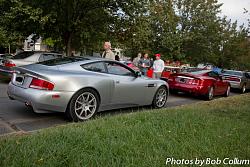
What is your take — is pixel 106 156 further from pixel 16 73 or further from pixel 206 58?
pixel 206 58

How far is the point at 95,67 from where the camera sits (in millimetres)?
6789

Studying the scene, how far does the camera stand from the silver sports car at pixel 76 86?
5.80 metres

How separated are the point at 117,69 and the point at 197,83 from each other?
5.03 meters

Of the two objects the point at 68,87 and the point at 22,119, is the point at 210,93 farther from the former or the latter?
the point at 22,119

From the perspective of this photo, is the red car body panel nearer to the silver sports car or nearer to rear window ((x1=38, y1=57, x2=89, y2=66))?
the silver sports car

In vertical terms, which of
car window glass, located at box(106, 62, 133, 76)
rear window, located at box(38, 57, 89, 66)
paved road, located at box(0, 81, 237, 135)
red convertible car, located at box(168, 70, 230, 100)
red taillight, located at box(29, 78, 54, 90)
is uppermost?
rear window, located at box(38, 57, 89, 66)

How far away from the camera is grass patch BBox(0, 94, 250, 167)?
3494mm

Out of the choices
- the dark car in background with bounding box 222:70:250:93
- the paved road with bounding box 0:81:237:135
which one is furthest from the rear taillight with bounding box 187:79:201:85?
the dark car in background with bounding box 222:70:250:93

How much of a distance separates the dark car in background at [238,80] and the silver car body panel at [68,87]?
35.6 feet

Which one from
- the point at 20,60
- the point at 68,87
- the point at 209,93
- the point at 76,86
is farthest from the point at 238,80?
the point at 68,87

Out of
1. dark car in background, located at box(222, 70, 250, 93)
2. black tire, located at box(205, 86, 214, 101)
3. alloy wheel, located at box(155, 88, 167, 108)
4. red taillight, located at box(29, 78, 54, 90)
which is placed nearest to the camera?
red taillight, located at box(29, 78, 54, 90)

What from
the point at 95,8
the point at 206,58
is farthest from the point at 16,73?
the point at 206,58

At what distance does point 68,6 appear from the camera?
50.9 ft

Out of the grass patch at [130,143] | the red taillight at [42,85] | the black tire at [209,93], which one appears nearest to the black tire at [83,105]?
the red taillight at [42,85]
